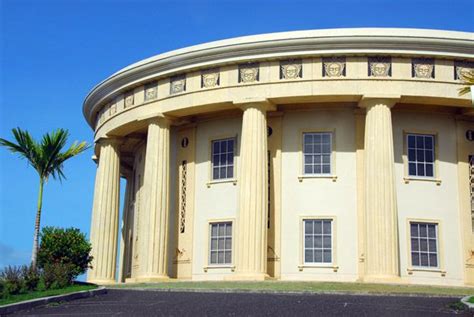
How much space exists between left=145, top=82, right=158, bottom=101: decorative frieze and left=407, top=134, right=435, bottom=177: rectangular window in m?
11.1

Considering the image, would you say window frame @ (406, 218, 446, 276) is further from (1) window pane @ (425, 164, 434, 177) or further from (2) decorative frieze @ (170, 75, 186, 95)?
(2) decorative frieze @ (170, 75, 186, 95)

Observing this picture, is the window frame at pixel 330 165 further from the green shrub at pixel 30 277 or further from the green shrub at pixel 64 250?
the green shrub at pixel 30 277

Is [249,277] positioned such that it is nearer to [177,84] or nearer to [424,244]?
[424,244]

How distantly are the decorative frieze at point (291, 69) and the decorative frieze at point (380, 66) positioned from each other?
109 inches

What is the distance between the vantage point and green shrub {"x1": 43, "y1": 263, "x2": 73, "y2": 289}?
25659 mm

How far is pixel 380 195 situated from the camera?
3000 centimetres

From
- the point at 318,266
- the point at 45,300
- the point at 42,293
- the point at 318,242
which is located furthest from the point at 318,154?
the point at 45,300

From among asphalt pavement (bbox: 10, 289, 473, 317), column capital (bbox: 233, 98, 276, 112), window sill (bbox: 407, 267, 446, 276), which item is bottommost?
asphalt pavement (bbox: 10, 289, 473, 317)

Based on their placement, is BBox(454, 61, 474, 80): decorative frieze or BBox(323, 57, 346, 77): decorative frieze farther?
BBox(454, 61, 474, 80): decorative frieze

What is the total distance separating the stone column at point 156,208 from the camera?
108ft

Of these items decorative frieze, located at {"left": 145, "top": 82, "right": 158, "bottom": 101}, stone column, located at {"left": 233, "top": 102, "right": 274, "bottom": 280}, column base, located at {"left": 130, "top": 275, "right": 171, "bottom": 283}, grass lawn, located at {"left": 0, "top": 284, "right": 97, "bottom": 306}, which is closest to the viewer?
grass lawn, located at {"left": 0, "top": 284, "right": 97, "bottom": 306}

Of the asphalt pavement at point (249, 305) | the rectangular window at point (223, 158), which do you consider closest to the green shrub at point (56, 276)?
the asphalt pavement at point (249, 305)

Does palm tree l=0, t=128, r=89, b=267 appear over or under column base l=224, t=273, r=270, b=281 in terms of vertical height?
over

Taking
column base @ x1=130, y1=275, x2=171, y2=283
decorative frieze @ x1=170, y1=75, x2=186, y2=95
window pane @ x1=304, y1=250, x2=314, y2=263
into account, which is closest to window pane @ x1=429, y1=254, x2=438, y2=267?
window pane @ x1=304, y1=250, x2=314, y2=263
